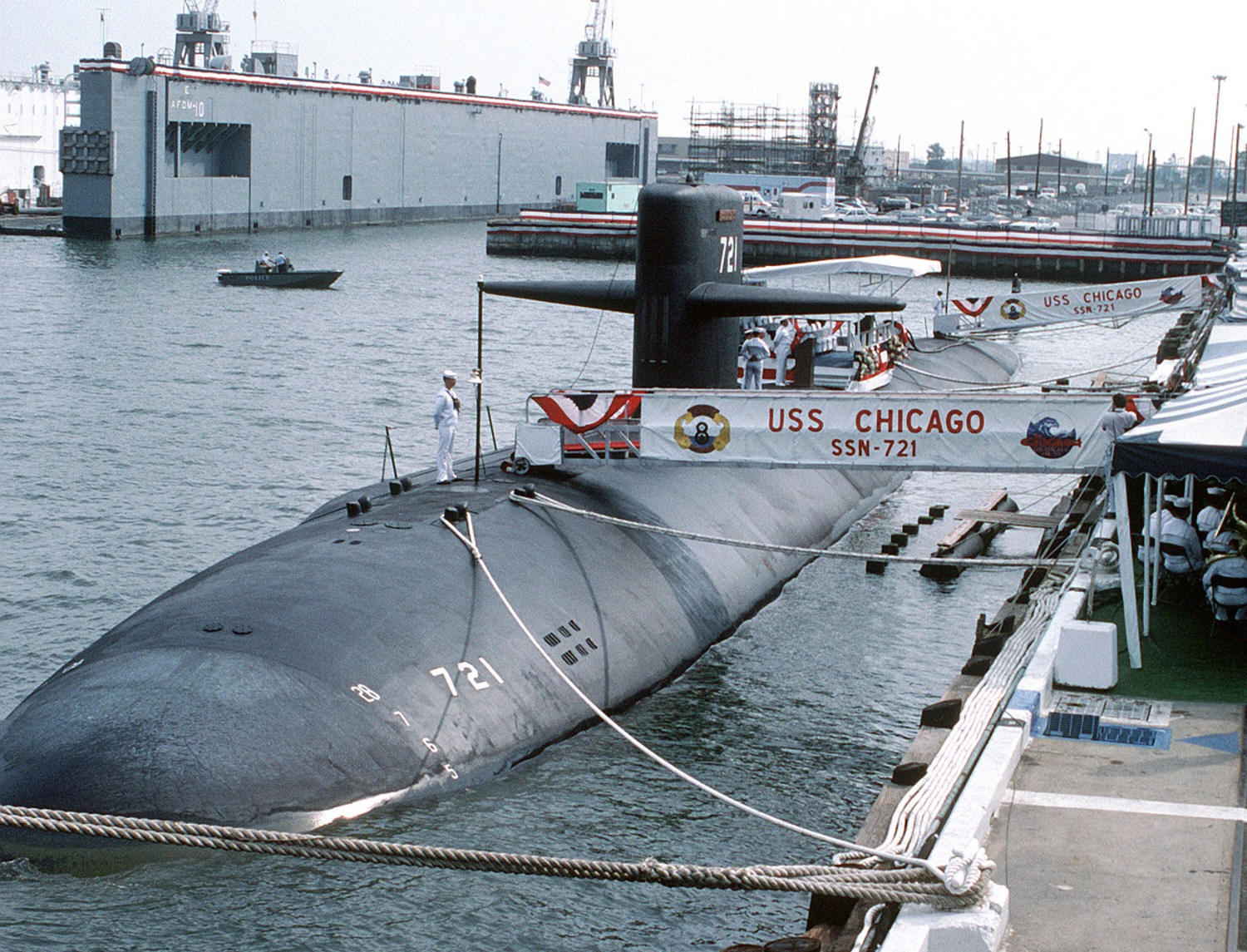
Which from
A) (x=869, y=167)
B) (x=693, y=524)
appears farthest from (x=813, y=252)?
(x=869, y=167)

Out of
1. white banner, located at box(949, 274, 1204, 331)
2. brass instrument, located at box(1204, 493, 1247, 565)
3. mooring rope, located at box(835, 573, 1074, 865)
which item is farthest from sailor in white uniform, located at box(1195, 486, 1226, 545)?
white banner, located at box(949, 274, 1204, 331)

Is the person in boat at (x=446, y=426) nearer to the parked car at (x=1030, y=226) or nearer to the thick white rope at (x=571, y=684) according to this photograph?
the thick white rope at (x=571, y=684)

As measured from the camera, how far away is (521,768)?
13.0m

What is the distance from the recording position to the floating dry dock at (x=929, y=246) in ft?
268

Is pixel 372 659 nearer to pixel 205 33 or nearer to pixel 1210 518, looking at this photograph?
pixel 1210 518

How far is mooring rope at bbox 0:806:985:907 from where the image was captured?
24.4 ft

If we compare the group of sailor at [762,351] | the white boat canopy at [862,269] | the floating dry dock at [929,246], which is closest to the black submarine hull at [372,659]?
the group of sailor at [762,351]

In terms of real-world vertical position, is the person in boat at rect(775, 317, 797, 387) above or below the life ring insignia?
above

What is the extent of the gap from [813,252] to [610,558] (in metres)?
70.6

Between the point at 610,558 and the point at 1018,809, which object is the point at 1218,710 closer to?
the point at 1018,809

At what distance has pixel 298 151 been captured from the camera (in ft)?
308

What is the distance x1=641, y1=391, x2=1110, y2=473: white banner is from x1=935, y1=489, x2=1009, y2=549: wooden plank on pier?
223 inches

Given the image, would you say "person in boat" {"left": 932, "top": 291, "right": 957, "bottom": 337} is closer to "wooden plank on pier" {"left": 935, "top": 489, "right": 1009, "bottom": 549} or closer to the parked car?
"wooden plank on pier" {"left": 935, "top": 489, "right": 1009, "bottom": 549}

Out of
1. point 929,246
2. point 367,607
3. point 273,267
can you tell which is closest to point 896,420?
point 367,607
